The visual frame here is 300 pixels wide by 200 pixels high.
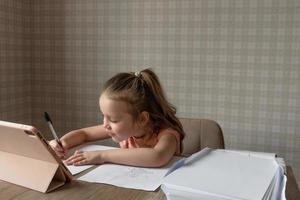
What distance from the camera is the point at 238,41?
1679 mm

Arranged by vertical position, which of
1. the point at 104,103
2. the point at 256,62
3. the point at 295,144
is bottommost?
the point at 295,144

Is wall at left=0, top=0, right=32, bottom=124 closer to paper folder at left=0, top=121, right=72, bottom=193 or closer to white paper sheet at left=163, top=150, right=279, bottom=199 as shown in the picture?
paper folder at left=0, top=121, right=72, bottom=193

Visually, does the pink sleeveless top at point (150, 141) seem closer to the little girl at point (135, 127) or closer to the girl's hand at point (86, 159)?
the little girl at point (135, 127)

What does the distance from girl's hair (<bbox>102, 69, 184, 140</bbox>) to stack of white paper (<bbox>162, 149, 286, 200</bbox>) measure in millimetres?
266

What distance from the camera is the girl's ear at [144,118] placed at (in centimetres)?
119

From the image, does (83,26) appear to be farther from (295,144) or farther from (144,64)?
(295,144)

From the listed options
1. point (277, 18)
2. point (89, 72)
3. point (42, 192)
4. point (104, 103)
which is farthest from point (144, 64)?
point (42, 192)

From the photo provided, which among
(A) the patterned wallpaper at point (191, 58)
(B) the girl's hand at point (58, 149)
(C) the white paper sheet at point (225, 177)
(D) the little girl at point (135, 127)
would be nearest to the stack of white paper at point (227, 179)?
(C) the white paper sheet at point (225, 177)

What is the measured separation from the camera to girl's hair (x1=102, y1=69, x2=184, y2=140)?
3.80ft

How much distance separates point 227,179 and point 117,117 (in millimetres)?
424

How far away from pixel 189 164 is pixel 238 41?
90cm

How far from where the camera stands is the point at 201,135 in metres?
1.36

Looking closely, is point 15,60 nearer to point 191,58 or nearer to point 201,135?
point 191,58

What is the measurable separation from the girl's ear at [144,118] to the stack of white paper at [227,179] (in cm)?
26
